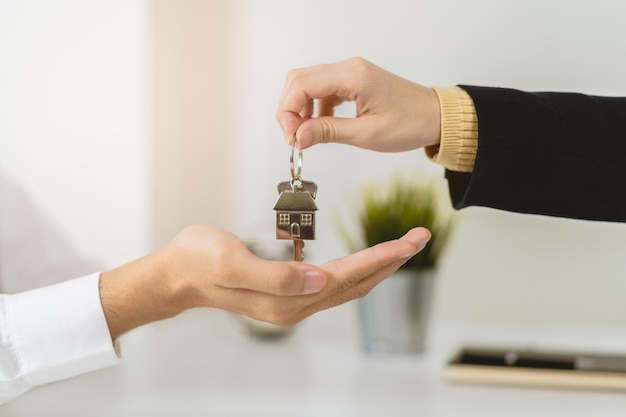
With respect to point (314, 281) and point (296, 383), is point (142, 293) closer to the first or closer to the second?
point (314, 281)

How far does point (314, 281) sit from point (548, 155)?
44cm

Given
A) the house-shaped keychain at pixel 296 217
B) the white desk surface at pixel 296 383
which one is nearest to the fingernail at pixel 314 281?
the house-shaped keychain at pixel 296 217

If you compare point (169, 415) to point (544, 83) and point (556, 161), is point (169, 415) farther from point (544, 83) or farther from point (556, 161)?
point (544, 83)

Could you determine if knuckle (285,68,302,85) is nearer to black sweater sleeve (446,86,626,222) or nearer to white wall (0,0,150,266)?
black sweater sleeve (446,86,626,222)

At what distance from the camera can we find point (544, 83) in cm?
182

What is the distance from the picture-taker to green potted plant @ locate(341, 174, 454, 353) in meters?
1.67

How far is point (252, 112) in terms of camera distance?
2.01 m

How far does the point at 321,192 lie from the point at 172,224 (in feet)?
1.22

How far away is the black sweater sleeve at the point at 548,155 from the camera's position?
113cm

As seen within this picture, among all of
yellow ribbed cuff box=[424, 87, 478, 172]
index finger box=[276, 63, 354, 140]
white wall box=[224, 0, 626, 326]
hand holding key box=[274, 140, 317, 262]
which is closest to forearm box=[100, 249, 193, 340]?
hand holding key box=[274, 140, 317, 262]

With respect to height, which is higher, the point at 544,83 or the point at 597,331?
the point at 544,83

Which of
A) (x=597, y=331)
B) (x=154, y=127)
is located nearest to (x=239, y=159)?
(x=154, y=127)

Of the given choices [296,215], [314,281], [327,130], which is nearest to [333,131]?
[327,130]

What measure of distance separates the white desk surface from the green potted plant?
1.8 inches
